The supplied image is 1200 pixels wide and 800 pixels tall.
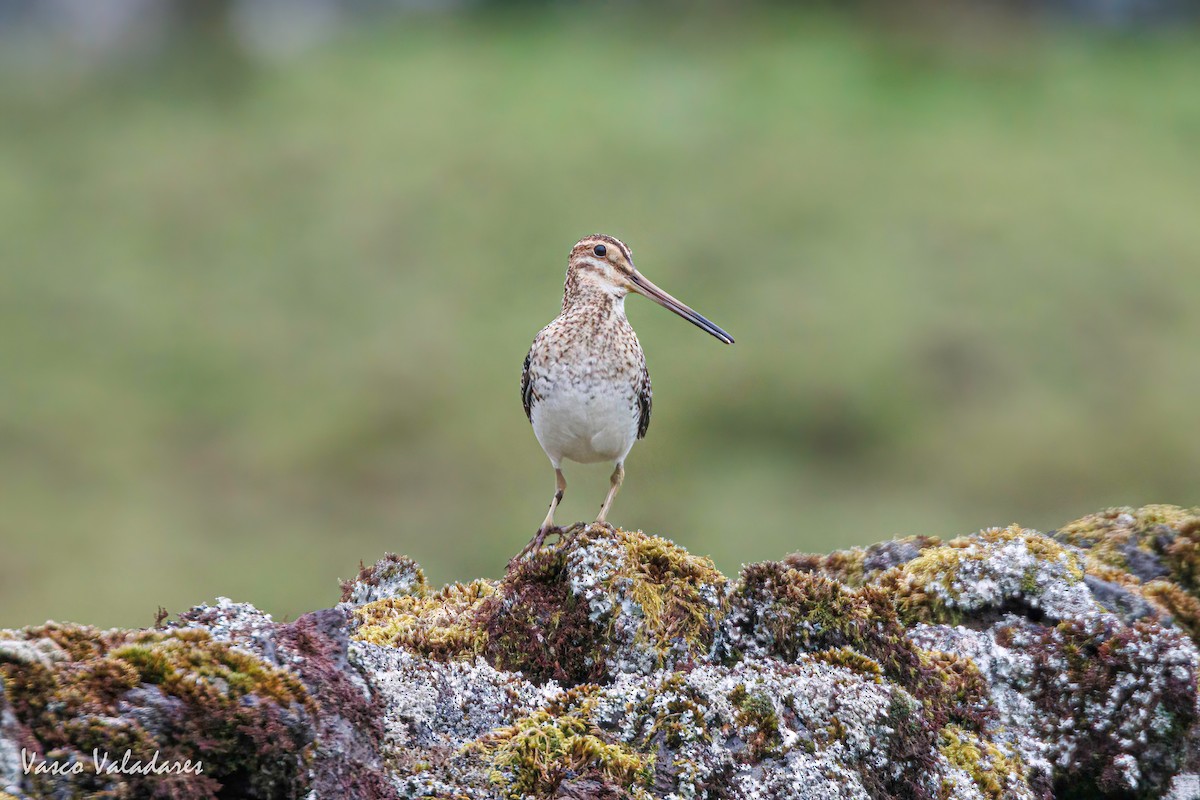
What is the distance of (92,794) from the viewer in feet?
11.6

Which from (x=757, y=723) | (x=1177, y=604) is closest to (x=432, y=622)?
(x=757, y=723)

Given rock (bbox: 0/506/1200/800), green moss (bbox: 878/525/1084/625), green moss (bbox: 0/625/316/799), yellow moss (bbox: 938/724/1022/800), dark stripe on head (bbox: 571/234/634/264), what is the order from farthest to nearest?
dark stripe on head (bbox: 571/234/634/264) → green moss (bbox: 878/525/1084/625) → yellow moss (bbox: 938/724/1022/800) → rock (bbox: 0/506/1200/800) → green moss (bbox: 0/625/316/799)

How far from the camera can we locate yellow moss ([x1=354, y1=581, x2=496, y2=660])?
5.39m

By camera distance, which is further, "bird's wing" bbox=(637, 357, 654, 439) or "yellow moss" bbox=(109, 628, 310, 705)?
"bird's wing" bbox=(637, 357, 654, 439)

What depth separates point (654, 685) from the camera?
483cm

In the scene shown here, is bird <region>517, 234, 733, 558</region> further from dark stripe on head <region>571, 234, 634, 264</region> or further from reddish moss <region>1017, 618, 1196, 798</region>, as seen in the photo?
reddish moss <region>1017, 618, 1196, 798</region>

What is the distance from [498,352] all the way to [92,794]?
12451 mm

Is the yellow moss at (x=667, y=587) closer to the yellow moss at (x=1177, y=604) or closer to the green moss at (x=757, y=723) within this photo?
the green moss at (x=757, y=723)

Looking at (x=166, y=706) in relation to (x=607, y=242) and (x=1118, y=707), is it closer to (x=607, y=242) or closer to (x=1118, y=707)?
(x=1118, y=707)

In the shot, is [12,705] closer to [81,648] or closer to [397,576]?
[81,648]

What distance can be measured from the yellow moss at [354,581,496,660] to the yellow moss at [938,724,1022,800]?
1.83 meters

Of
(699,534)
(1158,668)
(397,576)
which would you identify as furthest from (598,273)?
(699,534)

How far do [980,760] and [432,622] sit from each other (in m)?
2.24

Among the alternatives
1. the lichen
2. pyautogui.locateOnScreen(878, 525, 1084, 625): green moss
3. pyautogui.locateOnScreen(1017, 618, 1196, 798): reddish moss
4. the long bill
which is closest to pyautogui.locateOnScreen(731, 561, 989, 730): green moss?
pyautogui.locateOnScreen(1017, 618, 1196, 798): reddish moss
